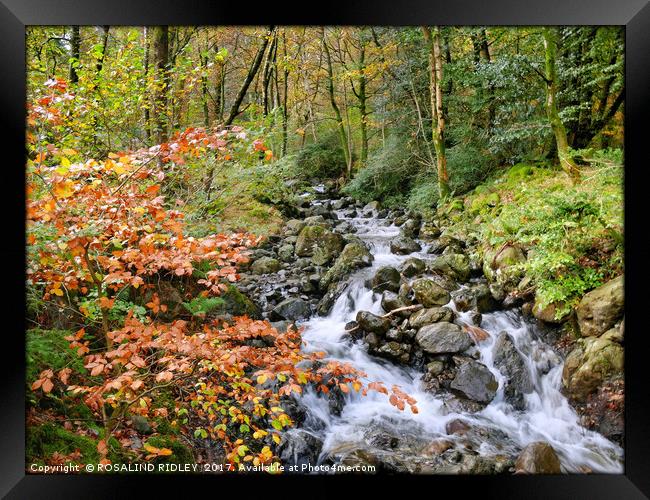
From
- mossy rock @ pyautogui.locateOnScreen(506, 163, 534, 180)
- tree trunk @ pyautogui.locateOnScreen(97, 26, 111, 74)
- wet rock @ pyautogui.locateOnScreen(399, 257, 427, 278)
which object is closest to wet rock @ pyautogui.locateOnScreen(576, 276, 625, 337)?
wet rock @ pyautogui.locateOnScreen(399, 257, 427, 278)

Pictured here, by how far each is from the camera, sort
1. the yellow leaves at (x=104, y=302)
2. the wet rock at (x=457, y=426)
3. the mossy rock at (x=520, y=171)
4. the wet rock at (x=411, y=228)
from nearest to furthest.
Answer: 1. the yellow leaves at (x=104, y=302)
2. the wet rock at (x=457, y=426)
3. the mossy rock at (x=520, y=171)
4. the wet rock at (x=411, y=228)

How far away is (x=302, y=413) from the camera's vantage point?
2912mm

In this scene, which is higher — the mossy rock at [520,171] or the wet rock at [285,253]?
the mossy rock at [520,171]

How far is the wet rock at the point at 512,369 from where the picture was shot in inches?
116

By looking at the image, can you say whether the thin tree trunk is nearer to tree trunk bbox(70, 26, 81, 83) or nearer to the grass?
tree trunk bbox(70, 26, 81, 83)

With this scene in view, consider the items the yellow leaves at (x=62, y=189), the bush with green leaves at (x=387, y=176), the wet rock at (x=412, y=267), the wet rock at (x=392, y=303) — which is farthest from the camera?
the bush with green leaves at (x=387, y=176)

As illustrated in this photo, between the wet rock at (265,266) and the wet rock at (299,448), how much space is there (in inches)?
79.8

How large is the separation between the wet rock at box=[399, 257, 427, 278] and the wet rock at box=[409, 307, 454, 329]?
770mm

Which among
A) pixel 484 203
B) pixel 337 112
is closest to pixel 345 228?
pixel 337 112

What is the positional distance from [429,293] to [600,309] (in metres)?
1.52

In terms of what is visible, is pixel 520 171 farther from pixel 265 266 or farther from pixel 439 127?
pixel 265 266

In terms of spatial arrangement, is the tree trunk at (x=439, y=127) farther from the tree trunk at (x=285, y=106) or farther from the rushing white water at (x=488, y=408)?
the rushing white water at (x=488, y=408)
